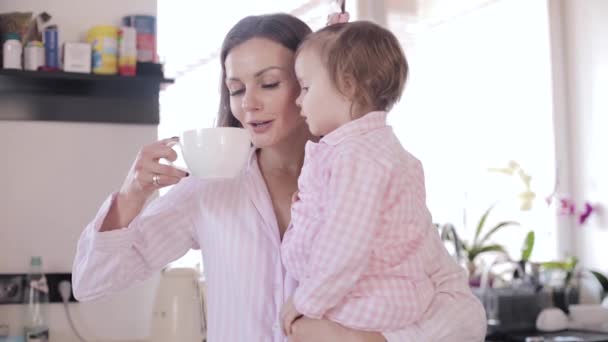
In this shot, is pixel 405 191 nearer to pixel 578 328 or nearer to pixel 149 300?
pixel 149 300

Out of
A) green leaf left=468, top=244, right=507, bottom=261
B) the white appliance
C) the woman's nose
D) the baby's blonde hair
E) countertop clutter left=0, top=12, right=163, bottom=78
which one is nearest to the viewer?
the baby's blonde hair

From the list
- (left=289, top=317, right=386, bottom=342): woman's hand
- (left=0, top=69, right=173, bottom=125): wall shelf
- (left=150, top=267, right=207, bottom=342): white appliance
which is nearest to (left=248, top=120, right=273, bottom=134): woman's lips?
(left=289, top=317, right=386, bottom=342): woman's hand

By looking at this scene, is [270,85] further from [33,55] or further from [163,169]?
[33,55]

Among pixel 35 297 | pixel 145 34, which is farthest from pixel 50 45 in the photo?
pixel 35 297

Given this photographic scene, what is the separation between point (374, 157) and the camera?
1.20 meters

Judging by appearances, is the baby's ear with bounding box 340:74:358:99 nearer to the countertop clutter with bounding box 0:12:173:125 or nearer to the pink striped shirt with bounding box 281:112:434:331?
the pink striped shirt with bounding box 281:112:434:331

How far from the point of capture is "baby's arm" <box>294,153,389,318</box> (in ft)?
3.80

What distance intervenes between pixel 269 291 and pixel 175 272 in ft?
3.55

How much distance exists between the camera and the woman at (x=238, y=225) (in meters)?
1.30

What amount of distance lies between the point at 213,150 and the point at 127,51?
1.42m

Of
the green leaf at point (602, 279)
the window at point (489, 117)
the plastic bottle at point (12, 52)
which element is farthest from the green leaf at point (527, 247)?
the plastic bottle at point (12, 52)

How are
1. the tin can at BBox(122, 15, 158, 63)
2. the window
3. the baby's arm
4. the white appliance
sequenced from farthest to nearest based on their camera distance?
the window < the tin can at BBox(122, 15, 158, 63) < the white appliance < the baby's arm

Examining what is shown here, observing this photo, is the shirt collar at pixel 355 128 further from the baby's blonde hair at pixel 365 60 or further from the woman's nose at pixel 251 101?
the woman's nose at pixel 251 101

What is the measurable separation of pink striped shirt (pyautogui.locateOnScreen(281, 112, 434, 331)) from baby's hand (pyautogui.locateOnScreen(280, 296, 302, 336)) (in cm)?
2
